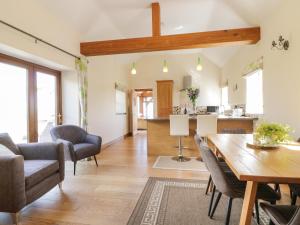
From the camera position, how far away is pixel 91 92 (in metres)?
5.00

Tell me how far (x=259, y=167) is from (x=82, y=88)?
12.6 ft

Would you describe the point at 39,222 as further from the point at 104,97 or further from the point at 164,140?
the point at 104,97

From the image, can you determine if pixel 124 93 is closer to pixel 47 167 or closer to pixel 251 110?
pixel 251 110

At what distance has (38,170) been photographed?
217 centimetres

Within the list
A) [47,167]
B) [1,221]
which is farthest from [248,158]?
[1,221]

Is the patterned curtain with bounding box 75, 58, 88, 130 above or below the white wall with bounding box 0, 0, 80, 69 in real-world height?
below

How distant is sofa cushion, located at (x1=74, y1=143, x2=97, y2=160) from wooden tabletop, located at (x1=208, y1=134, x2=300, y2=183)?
8.16ft

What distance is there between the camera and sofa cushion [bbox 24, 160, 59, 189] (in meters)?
2.03

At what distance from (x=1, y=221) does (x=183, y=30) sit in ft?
18.6

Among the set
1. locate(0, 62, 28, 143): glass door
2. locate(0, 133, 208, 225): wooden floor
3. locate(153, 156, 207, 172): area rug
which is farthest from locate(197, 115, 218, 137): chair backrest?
locate(0, 62, 28, 143): glass door

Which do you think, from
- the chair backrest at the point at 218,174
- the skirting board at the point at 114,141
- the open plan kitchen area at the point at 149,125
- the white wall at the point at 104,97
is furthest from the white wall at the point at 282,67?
the skirting board at the point at 114,141

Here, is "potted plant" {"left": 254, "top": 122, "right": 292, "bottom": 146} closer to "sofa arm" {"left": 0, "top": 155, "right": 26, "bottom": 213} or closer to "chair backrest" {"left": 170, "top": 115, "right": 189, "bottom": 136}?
"chair backrest" {"left": 170, "top": 115, "right": 189, "bottom": 136}

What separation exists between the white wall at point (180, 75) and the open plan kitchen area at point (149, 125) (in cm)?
185

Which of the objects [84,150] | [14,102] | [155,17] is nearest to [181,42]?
[155,17]
